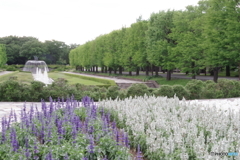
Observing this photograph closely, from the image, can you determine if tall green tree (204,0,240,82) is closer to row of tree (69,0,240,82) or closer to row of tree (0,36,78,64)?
row of tree (69,0,240,82)

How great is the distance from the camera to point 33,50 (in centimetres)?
8000

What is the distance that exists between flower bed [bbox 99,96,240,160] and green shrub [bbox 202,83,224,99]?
5.13m

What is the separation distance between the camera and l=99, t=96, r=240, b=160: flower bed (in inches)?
158

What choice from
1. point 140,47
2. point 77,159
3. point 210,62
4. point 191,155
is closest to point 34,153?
point 77,159

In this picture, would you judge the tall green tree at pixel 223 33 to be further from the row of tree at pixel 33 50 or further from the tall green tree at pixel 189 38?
the row of tree at pixel 33 50

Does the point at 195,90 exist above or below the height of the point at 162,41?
below

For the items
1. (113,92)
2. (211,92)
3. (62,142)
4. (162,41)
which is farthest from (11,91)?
(162,41)

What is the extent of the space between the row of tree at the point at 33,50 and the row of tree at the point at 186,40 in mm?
49979

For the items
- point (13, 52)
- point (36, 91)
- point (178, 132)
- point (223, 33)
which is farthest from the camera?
point (13, 52)

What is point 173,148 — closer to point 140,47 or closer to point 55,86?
point 55,86

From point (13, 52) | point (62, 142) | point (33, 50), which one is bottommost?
Answer: point (62, 142)

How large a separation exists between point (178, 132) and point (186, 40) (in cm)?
2063

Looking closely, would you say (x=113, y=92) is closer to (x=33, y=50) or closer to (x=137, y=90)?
(x=137, y=90)

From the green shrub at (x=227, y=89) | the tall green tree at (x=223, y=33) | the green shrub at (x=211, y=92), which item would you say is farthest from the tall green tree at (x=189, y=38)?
the green shrub at (x=211, y=92)
